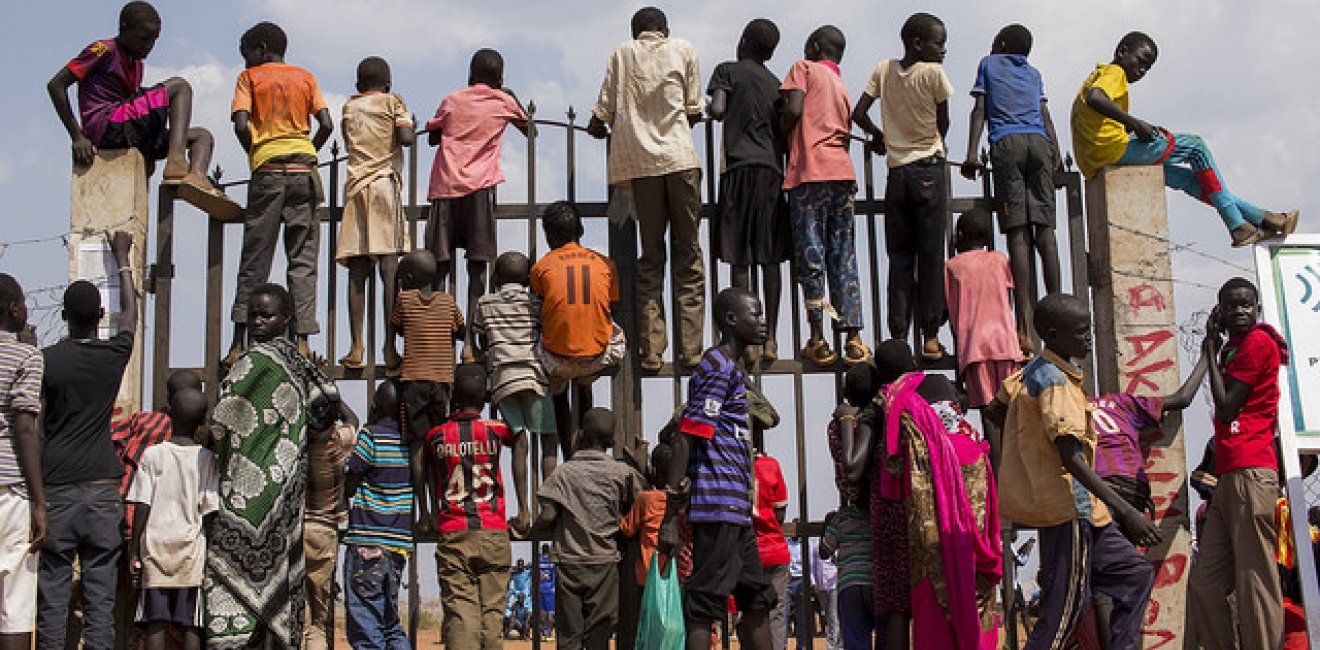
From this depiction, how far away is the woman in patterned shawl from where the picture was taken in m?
7.00

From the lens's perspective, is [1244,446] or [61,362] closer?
[61,362]

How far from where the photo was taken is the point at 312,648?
7.99 metres

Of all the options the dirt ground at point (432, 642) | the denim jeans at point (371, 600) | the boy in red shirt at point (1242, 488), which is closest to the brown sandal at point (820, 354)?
the boy in red shirt at point (1242, 488)

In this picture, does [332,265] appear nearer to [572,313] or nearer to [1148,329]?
[572,313]

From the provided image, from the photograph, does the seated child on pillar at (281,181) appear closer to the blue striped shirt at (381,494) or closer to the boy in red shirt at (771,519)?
the blue striped shirt at (381,494)

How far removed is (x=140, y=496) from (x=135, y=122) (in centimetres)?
266

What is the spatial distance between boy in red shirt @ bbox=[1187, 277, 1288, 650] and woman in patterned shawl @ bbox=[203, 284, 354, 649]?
4.56 metres

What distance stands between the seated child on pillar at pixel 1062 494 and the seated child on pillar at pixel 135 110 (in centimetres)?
481

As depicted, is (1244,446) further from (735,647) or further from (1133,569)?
(735,647)

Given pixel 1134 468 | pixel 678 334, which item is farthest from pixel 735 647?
pixel 1134 468

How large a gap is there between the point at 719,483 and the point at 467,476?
1617 millimetres

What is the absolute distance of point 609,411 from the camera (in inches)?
319

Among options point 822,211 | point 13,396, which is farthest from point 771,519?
point 13,396

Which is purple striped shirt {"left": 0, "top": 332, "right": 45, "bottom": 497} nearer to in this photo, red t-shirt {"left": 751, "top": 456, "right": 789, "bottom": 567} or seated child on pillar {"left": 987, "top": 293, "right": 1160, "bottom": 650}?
red t-shirt {"left": 751, "top": 456, "right": 789, "bottom": 567}
